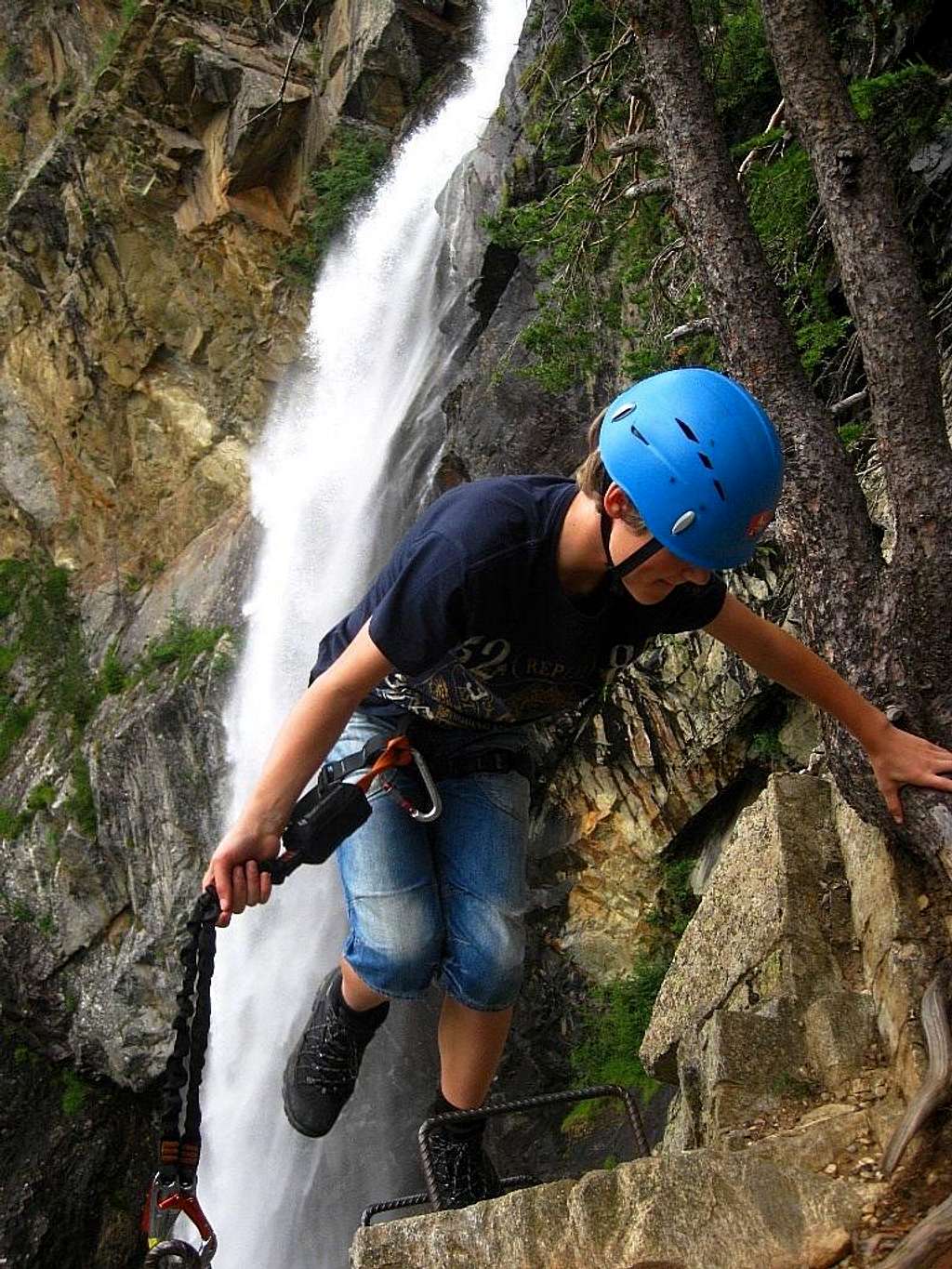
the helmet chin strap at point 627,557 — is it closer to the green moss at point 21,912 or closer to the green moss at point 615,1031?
the green moss at point 615,1031

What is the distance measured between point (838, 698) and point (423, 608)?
115 cm

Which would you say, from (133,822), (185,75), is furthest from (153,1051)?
(185,75)

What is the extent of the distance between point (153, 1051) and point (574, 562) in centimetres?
1250

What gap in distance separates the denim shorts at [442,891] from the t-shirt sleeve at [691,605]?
0.73 m

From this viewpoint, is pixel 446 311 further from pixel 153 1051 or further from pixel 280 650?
pixel 153 1051

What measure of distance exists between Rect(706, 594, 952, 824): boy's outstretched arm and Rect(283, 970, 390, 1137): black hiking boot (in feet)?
5.17

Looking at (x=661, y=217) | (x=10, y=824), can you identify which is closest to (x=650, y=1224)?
(x=661, y=217)

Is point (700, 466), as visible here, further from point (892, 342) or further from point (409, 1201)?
point (409, 1201)

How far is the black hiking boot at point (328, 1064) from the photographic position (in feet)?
10.8

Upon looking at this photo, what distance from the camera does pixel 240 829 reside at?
2.49 m

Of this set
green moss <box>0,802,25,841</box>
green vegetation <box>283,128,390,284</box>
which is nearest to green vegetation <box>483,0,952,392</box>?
green vegetation <box>283,128,390,284</box>

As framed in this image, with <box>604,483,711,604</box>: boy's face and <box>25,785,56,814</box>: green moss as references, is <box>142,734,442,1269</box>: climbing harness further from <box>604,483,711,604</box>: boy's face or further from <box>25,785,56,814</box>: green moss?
<box>25,785,56,814</box>: green moss

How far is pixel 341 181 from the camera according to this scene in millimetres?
16328

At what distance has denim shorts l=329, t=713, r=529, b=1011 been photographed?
3014 millimetres
